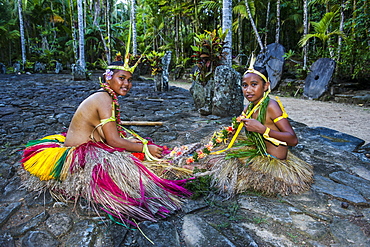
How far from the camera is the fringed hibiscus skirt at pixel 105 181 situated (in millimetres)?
1852

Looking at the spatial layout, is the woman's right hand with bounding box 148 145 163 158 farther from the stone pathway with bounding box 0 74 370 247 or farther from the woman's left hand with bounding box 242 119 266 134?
the woman's left hand with bounding box 242 119 266 134

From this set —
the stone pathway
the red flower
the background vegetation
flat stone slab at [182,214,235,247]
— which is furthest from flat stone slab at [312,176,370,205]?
the background vegetation

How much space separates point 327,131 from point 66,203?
4083 mm

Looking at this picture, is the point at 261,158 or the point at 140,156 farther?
the point at 140,156

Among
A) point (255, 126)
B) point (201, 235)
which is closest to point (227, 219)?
point (201, 235)

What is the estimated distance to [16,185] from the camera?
2.29 m

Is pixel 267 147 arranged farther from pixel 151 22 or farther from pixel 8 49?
pixel 8 49

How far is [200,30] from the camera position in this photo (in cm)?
1606

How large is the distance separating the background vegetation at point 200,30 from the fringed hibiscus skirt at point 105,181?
8.30 m

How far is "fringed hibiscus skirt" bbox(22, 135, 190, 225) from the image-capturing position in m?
1.85

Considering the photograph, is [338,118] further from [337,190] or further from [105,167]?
[105,167]

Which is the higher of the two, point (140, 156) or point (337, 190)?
point (140, 156)

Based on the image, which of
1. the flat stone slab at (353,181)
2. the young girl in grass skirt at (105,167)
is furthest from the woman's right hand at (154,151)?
the flat stone slab at (353,181)

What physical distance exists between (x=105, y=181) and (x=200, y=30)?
1575cm
